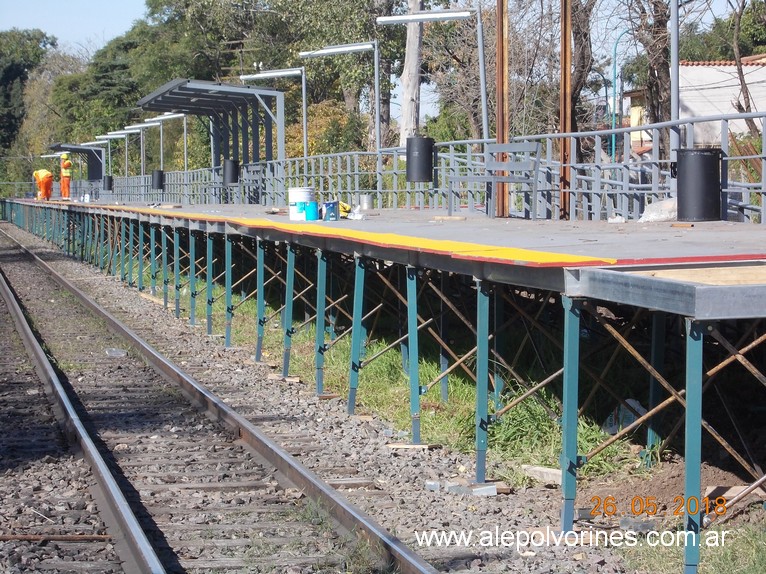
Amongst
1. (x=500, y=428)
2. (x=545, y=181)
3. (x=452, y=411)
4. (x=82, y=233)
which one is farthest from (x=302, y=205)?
(x=82, y=233)

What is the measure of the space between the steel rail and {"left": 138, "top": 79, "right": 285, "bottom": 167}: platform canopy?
1400cm

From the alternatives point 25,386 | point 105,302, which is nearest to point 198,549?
point 25,386

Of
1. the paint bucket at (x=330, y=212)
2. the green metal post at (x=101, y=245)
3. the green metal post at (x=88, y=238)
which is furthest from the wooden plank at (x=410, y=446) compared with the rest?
the green metal post at (x=88, y=238)

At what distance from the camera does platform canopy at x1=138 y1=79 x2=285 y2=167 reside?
28188 millimetres

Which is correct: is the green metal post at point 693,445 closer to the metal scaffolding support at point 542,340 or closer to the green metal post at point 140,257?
the metal scaffolding support at point 542,340

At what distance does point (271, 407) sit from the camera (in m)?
11.1

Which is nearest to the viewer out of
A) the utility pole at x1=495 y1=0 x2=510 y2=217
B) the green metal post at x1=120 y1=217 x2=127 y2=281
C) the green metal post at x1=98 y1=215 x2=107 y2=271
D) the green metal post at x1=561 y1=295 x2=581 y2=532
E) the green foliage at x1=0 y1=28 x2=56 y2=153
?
the green metal post at x1=561 y1=295 x2=581 y2=532

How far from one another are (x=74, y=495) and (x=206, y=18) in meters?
54.1

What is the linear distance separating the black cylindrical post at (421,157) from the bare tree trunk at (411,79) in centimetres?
904

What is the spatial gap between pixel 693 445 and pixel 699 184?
5858mm

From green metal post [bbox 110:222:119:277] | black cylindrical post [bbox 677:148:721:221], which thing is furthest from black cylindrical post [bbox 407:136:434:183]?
green metal post [bbox 110:222:119:277]

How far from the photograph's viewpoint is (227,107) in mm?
33312

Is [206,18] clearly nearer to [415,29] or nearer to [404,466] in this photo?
[415,29]

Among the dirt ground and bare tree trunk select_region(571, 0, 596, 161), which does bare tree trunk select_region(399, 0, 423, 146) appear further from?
the dirt ground
